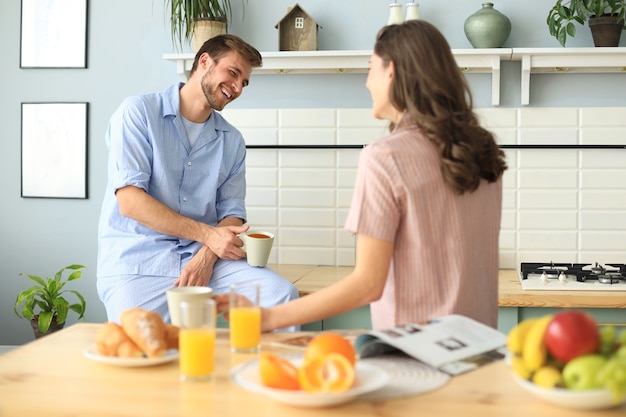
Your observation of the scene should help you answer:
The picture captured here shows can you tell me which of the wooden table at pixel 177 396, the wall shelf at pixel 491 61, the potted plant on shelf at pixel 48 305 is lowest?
the potted plant on shelf at pixel 48 305

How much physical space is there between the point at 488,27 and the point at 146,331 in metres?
2.45

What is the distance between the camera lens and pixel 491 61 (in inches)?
140

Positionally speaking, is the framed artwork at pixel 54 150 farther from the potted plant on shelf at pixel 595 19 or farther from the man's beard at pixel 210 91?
the potted plant on shelf at pixel 595 19

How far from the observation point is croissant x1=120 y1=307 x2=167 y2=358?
1553 millimetres

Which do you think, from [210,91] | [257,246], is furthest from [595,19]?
[257,246]

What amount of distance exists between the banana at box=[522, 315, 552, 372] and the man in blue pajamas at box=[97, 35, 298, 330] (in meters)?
1.60

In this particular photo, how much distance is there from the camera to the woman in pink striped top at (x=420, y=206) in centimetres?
178

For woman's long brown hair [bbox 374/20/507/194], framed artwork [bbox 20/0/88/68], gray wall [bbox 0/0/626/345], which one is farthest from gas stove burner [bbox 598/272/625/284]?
framed artwork [bbox 20/0/88/68]

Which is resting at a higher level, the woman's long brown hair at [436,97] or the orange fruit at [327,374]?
the woman's long brown hair at [436,97]

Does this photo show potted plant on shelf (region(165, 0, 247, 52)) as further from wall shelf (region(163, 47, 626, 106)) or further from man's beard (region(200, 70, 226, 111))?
man's beard (region(200, 70, 226, 111))

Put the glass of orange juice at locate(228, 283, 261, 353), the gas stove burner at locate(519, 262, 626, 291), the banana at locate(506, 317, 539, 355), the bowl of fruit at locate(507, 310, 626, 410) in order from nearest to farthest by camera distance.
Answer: the bowl of fruit at locate(507, 310, 626, 410) < the banana at locate(506, 317, 539, 355) < the glass of orange juice at locate(228, 283, 261, 353) < the gas stove burner at locate(519, 262, 626, 291)

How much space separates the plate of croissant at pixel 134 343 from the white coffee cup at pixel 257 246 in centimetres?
125

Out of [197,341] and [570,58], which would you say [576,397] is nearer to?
[197,341]

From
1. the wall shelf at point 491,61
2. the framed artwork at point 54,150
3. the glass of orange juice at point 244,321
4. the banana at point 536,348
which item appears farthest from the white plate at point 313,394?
the framed artwork at point 54,150
